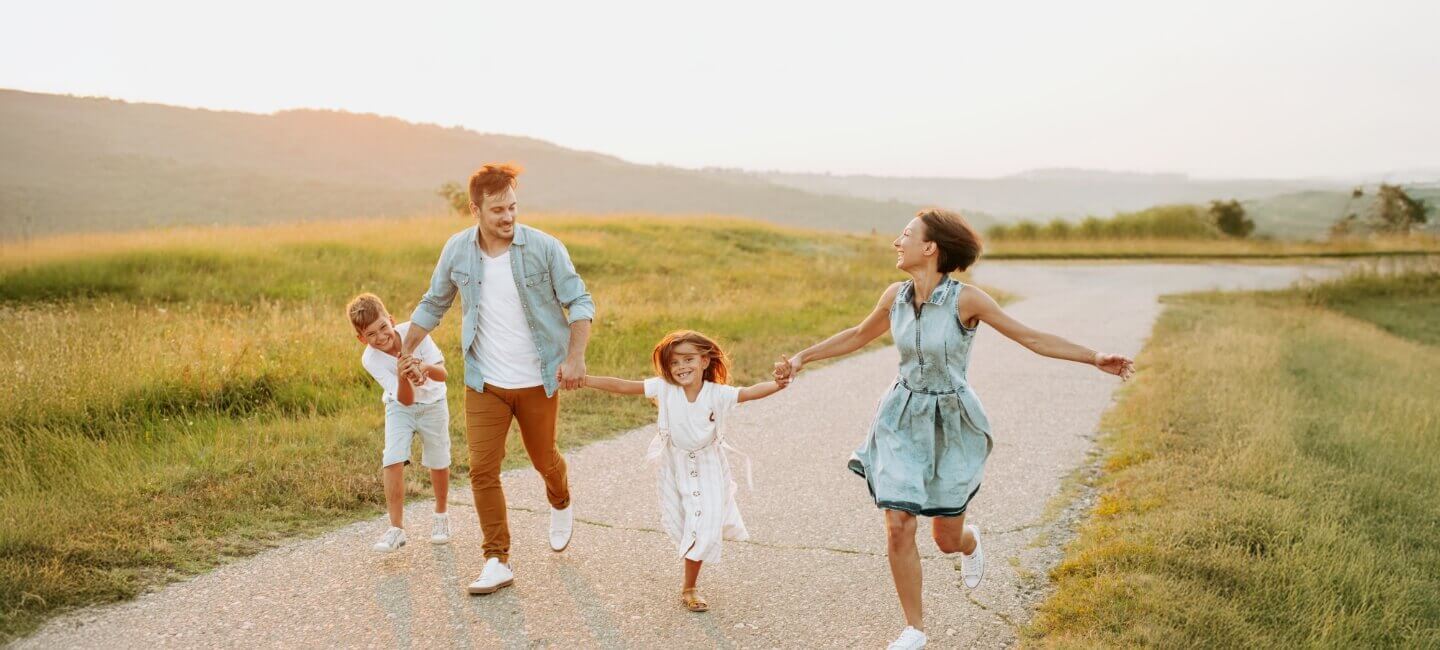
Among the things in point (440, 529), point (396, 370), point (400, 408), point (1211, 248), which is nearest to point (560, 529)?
point (440, 529)

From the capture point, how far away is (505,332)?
4.73 m

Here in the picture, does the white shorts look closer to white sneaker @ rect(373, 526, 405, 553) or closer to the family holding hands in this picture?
the family holding hands

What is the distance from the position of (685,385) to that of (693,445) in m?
0.27

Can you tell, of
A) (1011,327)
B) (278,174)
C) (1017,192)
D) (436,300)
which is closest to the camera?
(1011,327)

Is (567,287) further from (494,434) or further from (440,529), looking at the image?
(440,529)

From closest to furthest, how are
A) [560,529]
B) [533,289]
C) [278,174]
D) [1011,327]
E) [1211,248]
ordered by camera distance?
[1011,327]
[533,289]
[560,529]
[1211,248]
[278,174]

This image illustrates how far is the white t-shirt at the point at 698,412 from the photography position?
4.46 metres

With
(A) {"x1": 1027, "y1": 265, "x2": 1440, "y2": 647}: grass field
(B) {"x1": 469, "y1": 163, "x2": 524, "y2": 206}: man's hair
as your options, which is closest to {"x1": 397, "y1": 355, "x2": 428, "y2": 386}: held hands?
(B) {"x1": 469, "y1": 163, "x2": 524, "y2": 206}: man's hair

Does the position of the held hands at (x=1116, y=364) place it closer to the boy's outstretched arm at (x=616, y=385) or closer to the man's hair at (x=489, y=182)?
the boy's outstretched arm at (x=616, y=385)

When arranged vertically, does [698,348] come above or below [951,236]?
below

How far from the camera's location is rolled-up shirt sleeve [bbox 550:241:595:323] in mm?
4727

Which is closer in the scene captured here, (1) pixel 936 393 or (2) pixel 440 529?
(1) pixel 936 393

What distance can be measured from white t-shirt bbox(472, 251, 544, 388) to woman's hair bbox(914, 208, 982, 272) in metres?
1.92

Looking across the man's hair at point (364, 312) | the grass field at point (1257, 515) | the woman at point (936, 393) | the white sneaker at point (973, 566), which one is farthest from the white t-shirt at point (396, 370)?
the grass field at point (1257, 515)
